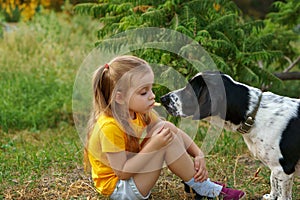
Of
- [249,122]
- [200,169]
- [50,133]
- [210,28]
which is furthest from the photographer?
[50,133]

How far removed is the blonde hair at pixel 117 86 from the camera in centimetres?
355

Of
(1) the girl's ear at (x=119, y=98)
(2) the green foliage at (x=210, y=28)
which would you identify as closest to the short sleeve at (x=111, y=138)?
(1) the girl's ear at (x=119, y=98)

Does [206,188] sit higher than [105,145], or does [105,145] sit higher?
[105,145]

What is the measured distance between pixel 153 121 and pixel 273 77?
238cm

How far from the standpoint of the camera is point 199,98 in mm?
3652

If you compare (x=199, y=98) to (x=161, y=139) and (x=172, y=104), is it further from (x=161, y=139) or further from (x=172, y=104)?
(x=161, y=139)

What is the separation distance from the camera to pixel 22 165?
480 cm

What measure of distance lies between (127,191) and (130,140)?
346 mm

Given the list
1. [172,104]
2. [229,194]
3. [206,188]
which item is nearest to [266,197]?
[229,194]

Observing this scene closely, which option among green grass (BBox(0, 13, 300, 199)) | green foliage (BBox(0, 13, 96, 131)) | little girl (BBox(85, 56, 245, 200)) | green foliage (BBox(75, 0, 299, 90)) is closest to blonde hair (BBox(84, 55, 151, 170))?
little girl (BBox(85, 56, 245, 200))

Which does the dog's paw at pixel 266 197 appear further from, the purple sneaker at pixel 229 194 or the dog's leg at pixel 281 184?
the purple sneaker at pixel 229 194

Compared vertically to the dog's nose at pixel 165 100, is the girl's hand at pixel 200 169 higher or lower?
lower

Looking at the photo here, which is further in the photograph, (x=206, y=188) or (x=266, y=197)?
(x=266, y=197)

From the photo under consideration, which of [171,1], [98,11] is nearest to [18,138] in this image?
[98,11]
